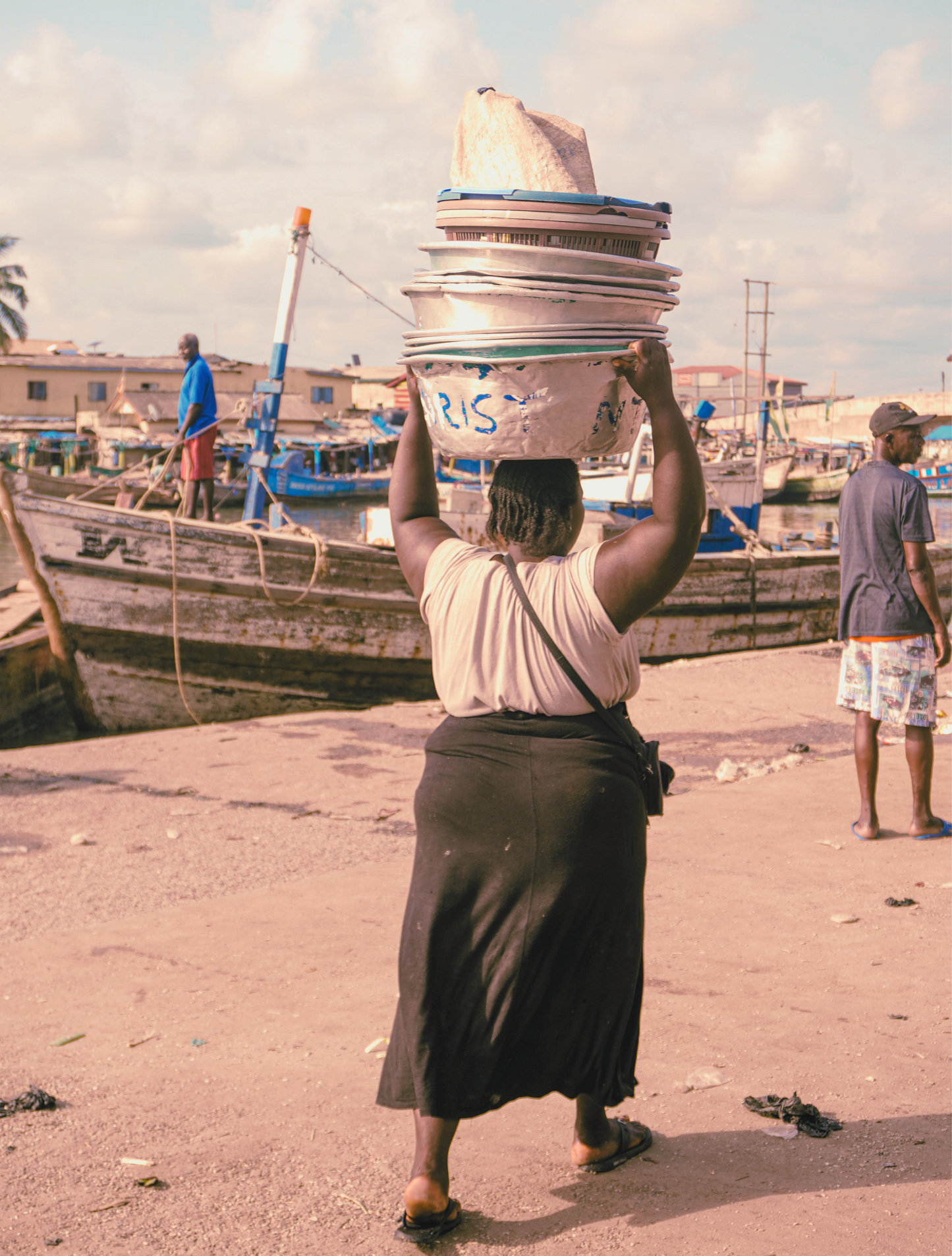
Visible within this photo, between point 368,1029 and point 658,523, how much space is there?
1902 millimetres

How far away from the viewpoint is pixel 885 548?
4.55 m

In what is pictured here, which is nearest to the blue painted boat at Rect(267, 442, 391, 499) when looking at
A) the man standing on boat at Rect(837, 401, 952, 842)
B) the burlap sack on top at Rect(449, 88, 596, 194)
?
the man standing on boat at Rect(837, 401, 952, 842)

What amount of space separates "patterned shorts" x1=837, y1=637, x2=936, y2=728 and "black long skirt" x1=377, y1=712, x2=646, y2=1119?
108 inches

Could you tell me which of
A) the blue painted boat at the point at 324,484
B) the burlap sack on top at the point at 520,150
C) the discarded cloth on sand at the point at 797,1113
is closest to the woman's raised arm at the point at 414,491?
the burlap sack on top at the point at 520,150

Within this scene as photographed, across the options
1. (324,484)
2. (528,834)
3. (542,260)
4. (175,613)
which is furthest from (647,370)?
(324,484)

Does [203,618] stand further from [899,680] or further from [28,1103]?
[28,1103]

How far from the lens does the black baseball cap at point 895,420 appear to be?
178 inches

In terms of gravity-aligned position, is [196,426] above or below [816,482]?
A: below

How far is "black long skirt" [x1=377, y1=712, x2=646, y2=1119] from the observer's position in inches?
81.6

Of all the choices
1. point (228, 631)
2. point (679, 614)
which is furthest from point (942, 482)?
point (228, 631)

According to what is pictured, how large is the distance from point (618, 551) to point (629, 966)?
0.79 metres

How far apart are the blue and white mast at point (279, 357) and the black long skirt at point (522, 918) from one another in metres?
Answer: 7.51

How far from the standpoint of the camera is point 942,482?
163ft

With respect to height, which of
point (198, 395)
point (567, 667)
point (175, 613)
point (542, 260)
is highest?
point (198, 395)
